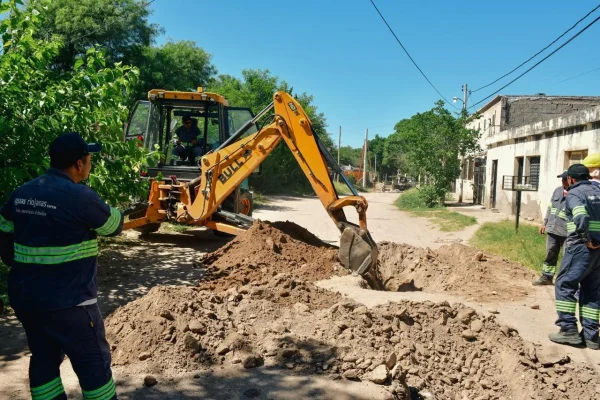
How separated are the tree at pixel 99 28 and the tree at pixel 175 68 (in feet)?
2.07

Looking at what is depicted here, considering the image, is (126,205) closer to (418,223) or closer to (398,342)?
(398,342)

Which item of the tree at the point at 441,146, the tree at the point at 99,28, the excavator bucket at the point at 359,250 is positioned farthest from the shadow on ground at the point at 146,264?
the tree at the point at 441,146

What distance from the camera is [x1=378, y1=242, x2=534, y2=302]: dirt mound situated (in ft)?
22.2

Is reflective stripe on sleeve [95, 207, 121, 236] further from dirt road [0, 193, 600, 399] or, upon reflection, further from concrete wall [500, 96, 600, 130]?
concrete wall [500, 96, 600, 130]

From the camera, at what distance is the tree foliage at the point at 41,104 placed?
16.8ft

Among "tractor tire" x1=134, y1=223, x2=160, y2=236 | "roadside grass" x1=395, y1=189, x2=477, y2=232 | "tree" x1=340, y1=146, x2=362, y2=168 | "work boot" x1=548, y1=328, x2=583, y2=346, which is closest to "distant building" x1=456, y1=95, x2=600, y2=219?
"roadside grass" x1=395, y1=189, x2=477, y2=232

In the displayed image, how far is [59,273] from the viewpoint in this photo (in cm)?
260

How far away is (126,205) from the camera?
31.9 feet

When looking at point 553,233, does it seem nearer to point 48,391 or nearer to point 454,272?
point 454,272

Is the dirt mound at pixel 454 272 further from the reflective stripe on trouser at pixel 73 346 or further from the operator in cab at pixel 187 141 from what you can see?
the reflective stripe on trouser at pixel 73 346

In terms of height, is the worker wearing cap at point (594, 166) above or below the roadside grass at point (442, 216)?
above

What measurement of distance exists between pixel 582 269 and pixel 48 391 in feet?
15.7

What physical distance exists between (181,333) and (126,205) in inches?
248

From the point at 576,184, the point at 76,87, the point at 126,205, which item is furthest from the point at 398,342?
the point at 126,205
